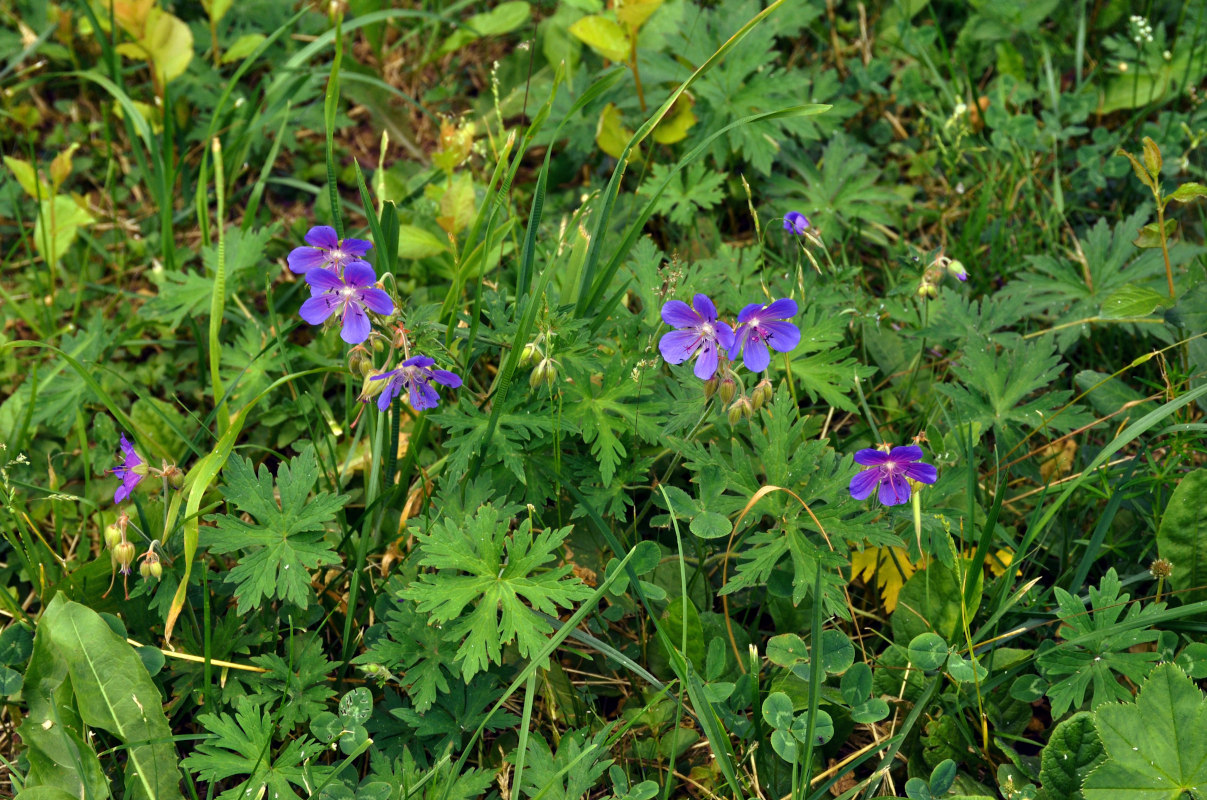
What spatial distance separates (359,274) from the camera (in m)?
2.01

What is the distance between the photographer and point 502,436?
7.45ft

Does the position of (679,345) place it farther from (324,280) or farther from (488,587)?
(324,280)

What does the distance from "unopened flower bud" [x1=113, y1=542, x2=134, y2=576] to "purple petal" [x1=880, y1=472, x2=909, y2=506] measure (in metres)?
1.70

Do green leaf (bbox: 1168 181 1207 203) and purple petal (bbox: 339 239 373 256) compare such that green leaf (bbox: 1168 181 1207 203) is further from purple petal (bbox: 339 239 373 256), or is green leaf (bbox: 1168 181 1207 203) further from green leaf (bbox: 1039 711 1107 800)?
purple petal (bbox: 339 239 373 256)

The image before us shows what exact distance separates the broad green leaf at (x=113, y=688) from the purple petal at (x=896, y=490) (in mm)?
1707

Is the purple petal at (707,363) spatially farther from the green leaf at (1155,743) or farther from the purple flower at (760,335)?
the green leaf at (1155,743)

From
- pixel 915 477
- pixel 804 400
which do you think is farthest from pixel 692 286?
pixel 915 477

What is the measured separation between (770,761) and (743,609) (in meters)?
0.44

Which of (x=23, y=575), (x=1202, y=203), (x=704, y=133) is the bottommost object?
(x=23, y=575)

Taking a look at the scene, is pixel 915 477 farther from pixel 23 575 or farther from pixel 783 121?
pixel 23 575

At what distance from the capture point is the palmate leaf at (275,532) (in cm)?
213

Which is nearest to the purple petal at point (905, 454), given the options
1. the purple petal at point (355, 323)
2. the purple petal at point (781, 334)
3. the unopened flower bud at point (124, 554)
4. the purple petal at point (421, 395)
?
the purple petal at point (781, 334)

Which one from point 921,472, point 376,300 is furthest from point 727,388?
point 376,300

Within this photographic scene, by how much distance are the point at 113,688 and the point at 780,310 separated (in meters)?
1.74
